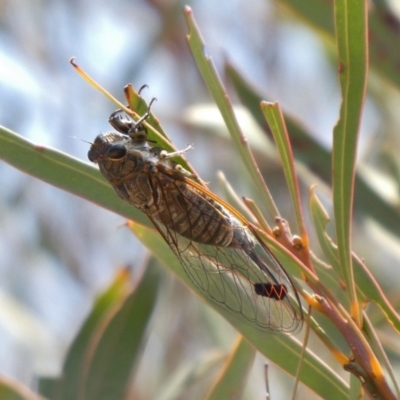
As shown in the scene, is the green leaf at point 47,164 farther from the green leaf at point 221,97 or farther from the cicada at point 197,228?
the green leaf at point 221,97

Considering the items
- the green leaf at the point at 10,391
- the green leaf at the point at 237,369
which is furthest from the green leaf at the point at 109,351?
the green leaf at the point at 237,369

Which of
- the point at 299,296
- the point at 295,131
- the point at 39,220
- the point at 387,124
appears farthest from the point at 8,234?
the point at 299,296

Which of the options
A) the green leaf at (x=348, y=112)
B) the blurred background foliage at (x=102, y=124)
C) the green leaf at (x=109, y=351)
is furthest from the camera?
the blurred background foliage at (x=102, y=124)

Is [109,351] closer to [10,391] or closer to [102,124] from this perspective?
[10,391]

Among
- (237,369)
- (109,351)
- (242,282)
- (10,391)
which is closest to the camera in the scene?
(242,282)

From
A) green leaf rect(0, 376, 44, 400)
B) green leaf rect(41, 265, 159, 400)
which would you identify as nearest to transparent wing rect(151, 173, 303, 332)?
green leaf rect(41, 265, 159, 400)

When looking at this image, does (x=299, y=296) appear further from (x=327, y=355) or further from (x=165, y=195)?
(x=327, y=355)

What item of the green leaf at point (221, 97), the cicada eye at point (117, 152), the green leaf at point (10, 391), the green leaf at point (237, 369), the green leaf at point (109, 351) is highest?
the green leaf at point (221, 97)

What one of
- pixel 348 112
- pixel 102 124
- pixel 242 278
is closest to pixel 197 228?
pixel 242 278

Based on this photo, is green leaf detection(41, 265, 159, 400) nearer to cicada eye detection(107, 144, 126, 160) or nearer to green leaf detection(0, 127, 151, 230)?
cicada eye detection(107, 144, 126, 160)
